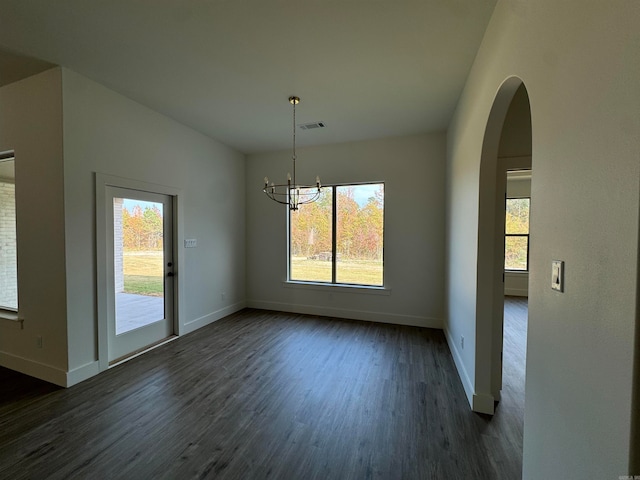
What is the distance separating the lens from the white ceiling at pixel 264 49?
1.90 m

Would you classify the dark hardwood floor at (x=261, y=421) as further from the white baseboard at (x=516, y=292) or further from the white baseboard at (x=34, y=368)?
the white baseboard at (x=516, y=292)

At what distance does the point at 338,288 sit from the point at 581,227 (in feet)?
13.1

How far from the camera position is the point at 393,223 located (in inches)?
177

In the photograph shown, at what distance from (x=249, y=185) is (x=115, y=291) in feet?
9.50

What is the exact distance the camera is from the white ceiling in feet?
6.24

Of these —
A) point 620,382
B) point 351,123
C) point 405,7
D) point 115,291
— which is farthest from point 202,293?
point 620,382

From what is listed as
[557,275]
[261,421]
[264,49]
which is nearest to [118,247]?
[261,421]

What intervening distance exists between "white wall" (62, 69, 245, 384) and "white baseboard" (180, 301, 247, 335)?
2cm

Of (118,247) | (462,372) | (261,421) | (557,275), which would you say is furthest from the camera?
(118,247)

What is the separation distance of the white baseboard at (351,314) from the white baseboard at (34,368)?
9.74 feet

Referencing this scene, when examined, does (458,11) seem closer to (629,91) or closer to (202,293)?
(629,91)

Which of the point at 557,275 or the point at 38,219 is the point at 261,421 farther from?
the point at 38,219

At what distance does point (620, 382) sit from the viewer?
0.78 m

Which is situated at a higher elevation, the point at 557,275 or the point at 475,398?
the point at 557,275
